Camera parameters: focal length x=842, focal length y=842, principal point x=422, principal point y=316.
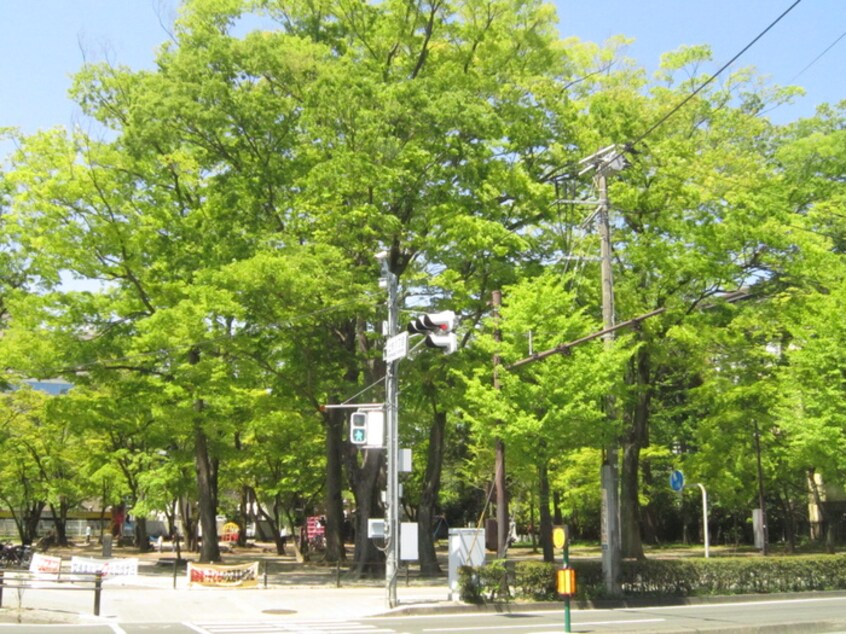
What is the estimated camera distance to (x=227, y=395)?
30219 millimetres

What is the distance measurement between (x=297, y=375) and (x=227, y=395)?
320 cm

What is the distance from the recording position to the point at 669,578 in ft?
73.8

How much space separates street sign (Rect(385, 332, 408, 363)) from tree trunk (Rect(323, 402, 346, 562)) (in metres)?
12.0

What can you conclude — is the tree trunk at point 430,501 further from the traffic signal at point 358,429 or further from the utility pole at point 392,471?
the traffic signal at point 358,429

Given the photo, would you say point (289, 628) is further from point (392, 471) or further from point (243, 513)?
point (243, 513)

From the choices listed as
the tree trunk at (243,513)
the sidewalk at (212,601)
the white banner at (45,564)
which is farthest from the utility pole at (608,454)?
the tree trunk at (243,513)

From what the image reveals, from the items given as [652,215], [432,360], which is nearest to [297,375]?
[432,360]

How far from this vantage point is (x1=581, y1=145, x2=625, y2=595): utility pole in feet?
69.2

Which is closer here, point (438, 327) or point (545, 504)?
point (438, 327)

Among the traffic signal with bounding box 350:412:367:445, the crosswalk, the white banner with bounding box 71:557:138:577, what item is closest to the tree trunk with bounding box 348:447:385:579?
the white banner with bounding box 71:557:138:577

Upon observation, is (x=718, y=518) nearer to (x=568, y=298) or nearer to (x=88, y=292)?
(x=568, y=298)

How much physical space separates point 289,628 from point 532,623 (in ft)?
17.0

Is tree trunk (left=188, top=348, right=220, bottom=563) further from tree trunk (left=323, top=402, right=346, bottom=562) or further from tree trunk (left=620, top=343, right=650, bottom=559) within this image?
tree trunk (left=620, top=343, right=650, bottom=559)

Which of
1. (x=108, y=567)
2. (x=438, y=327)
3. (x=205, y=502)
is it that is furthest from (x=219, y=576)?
(x=438, y=327)
